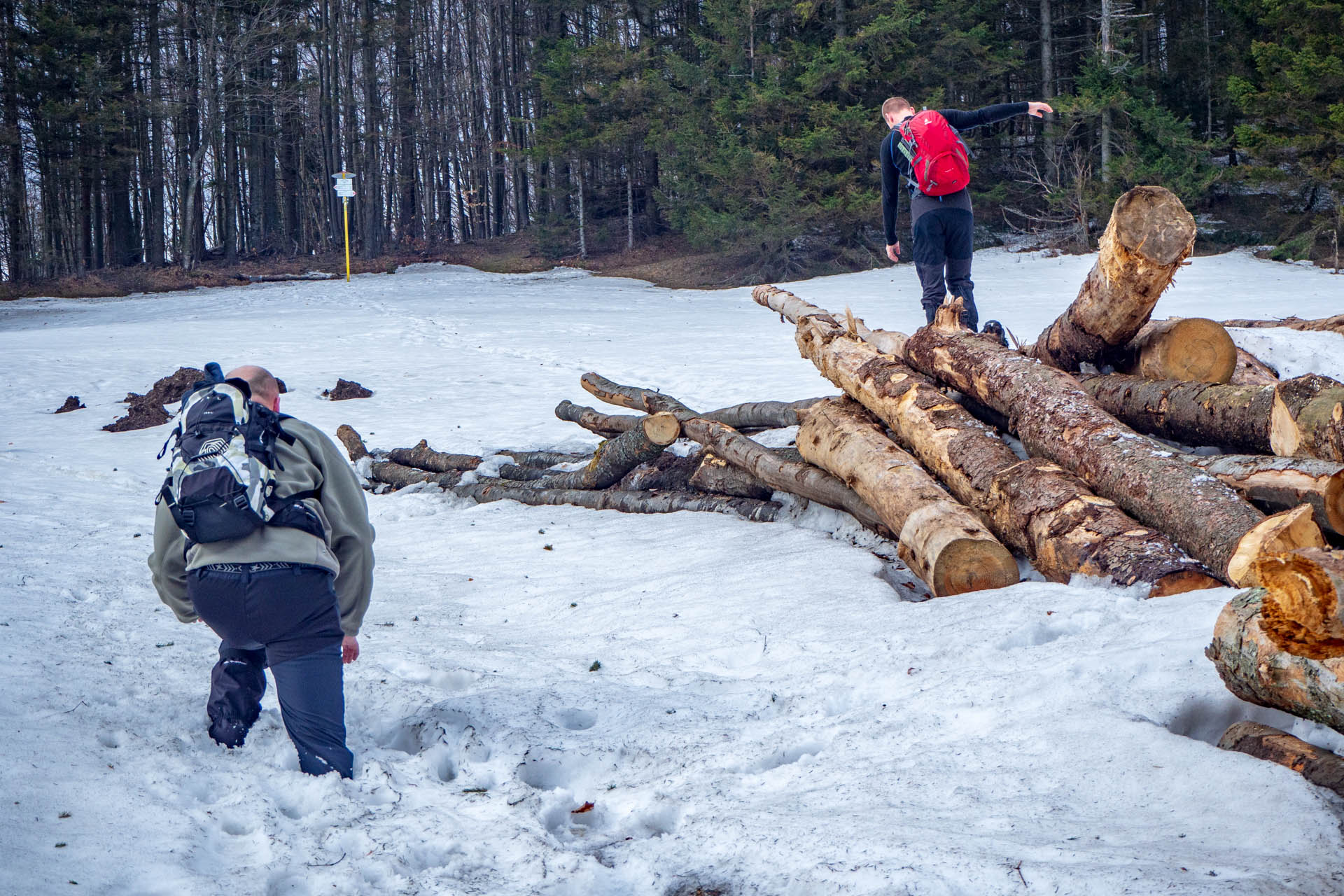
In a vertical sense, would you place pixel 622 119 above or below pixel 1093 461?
above

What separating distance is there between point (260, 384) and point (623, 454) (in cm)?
451

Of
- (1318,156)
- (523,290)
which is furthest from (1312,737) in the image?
(523,290)

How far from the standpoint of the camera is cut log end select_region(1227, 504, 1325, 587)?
3.16 metres

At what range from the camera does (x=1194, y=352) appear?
5.79 metres

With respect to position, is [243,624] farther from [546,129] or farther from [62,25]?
[62,25]

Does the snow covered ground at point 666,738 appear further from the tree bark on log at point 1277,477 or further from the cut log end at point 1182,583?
the tree bark on log at point 1277,477

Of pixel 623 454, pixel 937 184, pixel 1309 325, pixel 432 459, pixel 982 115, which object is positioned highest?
pixel 982 115

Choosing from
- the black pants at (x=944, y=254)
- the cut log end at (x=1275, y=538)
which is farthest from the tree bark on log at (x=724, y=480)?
the cut log end at (x=1275, y=538)

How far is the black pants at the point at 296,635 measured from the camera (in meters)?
2.96

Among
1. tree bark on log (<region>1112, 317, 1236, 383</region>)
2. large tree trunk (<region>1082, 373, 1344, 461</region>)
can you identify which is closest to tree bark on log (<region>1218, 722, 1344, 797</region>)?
large tree trunk (<region>1082, 373, 1344, 461</region>)

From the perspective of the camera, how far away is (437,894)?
2465mm

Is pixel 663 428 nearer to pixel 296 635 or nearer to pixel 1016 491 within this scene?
pixel 1016 491

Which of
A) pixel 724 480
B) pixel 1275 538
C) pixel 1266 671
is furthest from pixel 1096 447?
pixel 724 480

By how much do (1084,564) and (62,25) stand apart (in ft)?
117
